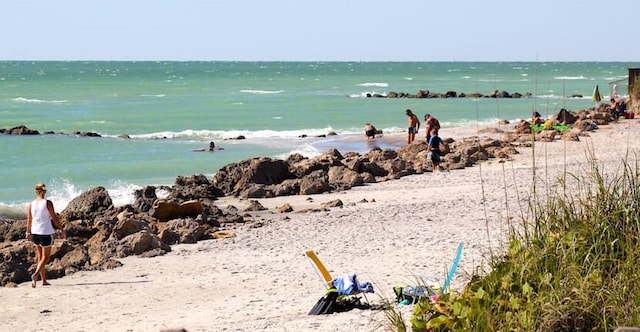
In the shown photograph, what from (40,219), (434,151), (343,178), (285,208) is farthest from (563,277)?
(434,151)

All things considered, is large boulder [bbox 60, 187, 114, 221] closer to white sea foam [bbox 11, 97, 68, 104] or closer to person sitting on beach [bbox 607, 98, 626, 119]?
person sitting on beach [bbox 607, 98, 626, 119]

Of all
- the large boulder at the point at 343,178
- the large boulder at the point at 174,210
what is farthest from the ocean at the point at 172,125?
the large boulder at the point at 174,210

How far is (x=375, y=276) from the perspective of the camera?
11961 mm

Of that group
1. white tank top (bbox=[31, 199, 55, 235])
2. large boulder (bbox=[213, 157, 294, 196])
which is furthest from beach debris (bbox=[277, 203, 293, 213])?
white tank top (bbox=[31, 199, 55, 235])

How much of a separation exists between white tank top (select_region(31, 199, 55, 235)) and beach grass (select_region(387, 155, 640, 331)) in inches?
258

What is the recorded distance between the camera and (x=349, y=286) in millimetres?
10023

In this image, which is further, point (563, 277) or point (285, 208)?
point (285, 208)

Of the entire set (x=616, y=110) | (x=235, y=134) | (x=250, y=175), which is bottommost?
(x=235, y=134)

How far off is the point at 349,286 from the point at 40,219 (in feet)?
16.3

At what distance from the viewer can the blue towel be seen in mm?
10000

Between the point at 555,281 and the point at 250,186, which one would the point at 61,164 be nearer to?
the point at 250,186

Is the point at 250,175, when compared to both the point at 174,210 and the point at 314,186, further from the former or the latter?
the point at 174,210

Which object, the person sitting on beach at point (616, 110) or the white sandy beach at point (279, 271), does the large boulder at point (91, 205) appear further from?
the person sitting on beach at point (616, 110)

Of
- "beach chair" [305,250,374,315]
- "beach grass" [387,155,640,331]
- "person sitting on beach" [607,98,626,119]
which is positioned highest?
"beach grass" [387,155,640,331]
